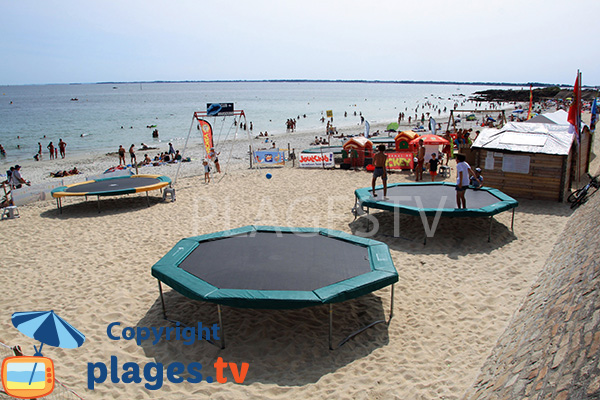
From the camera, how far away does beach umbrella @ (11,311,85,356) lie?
4.09 metres

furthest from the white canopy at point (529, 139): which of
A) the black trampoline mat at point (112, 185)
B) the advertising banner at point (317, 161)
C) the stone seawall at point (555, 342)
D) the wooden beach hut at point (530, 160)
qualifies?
the black trampoline mat at point (112, 185)

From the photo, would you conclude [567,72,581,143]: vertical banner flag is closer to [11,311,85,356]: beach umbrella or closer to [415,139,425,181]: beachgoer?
[415,139,425,181]: beachgoer

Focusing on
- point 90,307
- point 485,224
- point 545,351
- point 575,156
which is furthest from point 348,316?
point 575,156

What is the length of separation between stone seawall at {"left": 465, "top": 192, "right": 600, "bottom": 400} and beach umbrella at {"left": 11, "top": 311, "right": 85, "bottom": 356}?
4606 mm

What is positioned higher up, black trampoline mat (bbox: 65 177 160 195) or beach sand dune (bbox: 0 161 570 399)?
black trampoline mat (bbox: 65 177 160 195)

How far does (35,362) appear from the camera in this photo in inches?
160

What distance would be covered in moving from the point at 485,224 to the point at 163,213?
9.85m

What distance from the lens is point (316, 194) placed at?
1440 centimetres

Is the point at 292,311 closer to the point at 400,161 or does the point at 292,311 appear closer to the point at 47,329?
the point at 47,329

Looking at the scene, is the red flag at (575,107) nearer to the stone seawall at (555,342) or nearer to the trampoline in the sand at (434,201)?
the trampoline in the sand at (434,201)

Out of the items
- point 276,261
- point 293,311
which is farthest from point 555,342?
point 276,261

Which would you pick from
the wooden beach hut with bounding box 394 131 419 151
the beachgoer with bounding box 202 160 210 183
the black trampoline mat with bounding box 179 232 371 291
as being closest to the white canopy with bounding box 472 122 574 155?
the wooden beach hut with bounding box 394 131 419 151

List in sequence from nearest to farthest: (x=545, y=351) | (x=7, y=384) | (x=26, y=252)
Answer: (x=7, y=384) → (x=545, y=351) → (x=26, y=252)

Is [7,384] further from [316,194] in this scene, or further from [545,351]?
[316,194]
